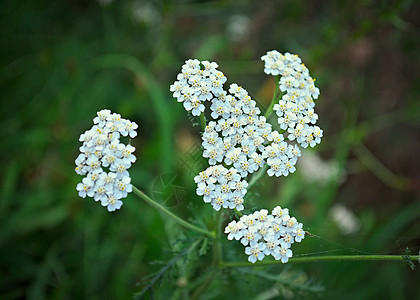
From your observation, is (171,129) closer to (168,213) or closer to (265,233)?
(168,213)

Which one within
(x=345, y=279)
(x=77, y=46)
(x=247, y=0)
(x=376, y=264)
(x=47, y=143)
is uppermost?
(x=247, y=0)

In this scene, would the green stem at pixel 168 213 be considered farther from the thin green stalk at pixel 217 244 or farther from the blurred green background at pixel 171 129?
the blurred green background at pixel 171 129

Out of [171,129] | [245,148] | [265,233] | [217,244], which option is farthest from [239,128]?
[171,129]

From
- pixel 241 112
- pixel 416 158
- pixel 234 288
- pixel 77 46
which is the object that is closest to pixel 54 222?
pixel 234 288

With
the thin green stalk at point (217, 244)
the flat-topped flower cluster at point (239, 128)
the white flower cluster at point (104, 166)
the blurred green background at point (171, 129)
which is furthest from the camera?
the blurred green background at point (171, 129)

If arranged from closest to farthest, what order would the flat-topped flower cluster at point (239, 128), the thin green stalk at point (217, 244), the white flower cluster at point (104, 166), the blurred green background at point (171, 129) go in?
the white flower cluster at point (104, 166) → the flat-topped flower cluster at point (239, 128) → the thin green stalk at point (217, 244) → the blurred green background at point (171, 129)

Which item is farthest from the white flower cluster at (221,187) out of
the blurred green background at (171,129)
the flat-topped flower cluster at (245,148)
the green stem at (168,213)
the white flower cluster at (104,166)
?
the blurred green background at (171,129)

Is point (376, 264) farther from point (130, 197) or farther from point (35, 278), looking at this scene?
point (35, 278)
